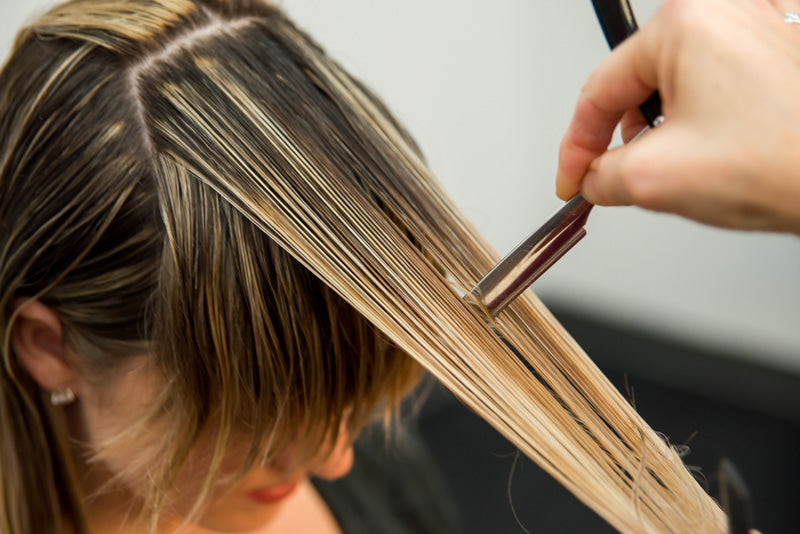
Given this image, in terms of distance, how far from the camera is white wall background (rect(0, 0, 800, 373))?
55.4 inches

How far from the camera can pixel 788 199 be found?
1.03 ft

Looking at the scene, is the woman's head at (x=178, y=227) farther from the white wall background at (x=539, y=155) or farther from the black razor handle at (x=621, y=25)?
the white wall background at (x=539, y=155)

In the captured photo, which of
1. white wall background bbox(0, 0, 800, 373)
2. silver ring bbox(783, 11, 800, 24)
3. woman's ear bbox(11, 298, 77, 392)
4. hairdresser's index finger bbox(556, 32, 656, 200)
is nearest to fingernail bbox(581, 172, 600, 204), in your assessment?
hairdresser's index finger bbox(556, 32, 656, 200)

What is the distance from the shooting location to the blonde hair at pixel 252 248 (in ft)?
1.69

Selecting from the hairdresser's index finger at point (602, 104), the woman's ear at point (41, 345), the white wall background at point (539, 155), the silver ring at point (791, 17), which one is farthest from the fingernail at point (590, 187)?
the white wall background at point (539, 155)

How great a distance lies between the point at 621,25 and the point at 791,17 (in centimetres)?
9

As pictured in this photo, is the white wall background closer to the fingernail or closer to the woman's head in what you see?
the woman's head

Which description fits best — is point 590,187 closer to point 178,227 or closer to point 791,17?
point 791,17

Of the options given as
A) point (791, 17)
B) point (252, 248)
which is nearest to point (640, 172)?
point (791, 17)

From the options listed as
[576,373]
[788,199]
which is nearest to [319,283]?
[576,373]

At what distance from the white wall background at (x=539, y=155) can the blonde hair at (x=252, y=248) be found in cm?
65

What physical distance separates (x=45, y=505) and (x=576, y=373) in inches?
21.1

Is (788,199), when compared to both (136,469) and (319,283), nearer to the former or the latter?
(319,283)

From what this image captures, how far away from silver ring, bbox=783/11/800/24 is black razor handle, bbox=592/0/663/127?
0.08 m
